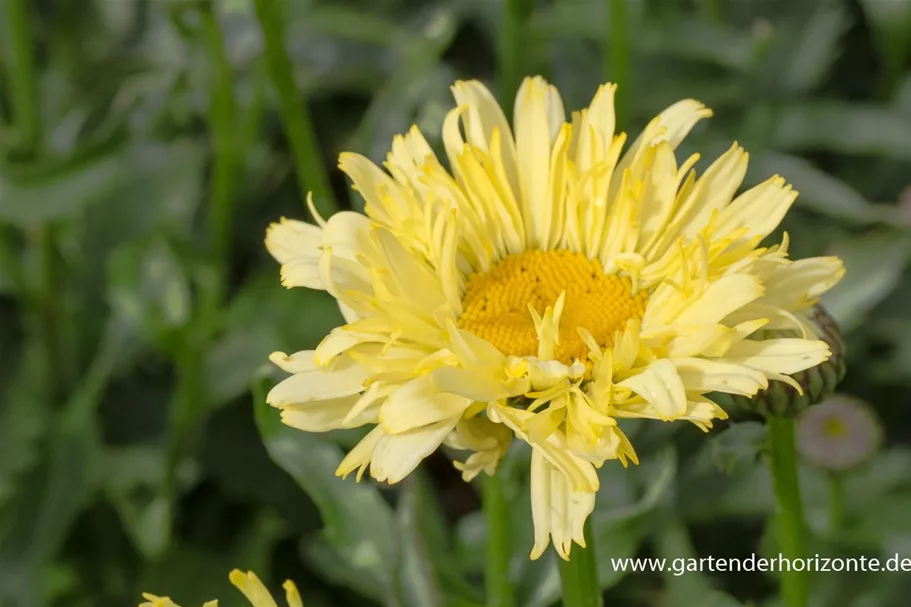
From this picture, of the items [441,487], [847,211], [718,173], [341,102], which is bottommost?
[441,487]

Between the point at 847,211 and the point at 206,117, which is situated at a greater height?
the point at 206,117

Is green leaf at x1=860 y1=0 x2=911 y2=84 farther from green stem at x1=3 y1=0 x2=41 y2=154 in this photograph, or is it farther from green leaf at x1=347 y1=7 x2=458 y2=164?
green stem at x1=3 y1=0 x2=41 y2=154

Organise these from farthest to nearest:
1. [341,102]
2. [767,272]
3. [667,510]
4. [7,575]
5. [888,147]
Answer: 1. [341,102]
2. [888,147]
3. [7,575]
4. [667,510]
5. [767,272]

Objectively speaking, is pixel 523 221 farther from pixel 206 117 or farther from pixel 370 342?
pixel 206 117

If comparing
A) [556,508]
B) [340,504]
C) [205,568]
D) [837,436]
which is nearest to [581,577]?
[556,508]

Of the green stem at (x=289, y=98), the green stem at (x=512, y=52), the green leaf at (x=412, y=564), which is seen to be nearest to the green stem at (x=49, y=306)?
the green stem at (x=289, y=98)

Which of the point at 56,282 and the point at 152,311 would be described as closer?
the point at 152,311

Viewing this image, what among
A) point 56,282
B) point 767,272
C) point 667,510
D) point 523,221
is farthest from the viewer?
point 56,282

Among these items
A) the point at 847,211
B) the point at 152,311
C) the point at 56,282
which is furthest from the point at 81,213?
the point at 847,211
